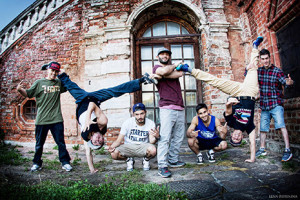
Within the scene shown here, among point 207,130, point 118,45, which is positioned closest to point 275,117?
point 207,130

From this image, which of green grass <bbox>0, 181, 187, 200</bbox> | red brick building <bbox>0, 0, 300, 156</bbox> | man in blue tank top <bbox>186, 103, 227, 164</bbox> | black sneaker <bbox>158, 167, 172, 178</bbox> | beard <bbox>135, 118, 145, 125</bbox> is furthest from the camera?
red brick building <bbox>0, 0, 300, 156</bbox>

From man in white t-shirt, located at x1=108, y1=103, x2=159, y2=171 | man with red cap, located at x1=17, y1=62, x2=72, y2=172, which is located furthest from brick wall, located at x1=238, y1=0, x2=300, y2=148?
man with red cap, located at x1=17, y1=62, x2=72, y2=172

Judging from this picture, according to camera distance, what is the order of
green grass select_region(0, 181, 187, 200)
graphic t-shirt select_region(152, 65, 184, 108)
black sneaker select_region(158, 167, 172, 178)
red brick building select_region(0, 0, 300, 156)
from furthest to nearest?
red brick building select_region(0, 0, 300, 156) → graphic t-shirt select_region(152, 65, 184, 108) → black sneaker select_region(158, 167, 172, 178) → green grass select_region(0, 181, 187, 200)

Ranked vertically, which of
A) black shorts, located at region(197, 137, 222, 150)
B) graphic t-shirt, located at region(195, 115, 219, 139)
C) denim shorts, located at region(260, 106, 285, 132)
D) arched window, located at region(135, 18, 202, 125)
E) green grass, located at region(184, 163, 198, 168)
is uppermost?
arched window, located at region(135, 18, 202, 125)

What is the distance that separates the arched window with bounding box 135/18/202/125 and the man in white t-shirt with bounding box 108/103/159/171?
75.8 inches

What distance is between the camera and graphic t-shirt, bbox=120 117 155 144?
338cm

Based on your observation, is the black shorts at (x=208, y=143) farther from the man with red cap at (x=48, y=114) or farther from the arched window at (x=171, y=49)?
the man with red cap at (x=48, y=114)

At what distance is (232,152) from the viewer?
399 centimetres

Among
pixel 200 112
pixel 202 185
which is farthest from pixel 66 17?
pixel 202 185

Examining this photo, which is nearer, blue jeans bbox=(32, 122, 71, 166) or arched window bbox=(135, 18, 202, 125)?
blue jeans bbox=(32, 122, 71, 166)

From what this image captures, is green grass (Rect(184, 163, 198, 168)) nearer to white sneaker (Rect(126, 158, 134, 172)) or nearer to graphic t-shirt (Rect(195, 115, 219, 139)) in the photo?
graphic t-shirt (Rect(195, 115, 219, 139))

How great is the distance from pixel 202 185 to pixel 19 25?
718 centimetres

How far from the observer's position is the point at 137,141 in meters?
3.38

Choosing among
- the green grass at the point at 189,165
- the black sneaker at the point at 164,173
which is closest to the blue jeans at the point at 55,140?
the black sneaker at the point at 164,173
